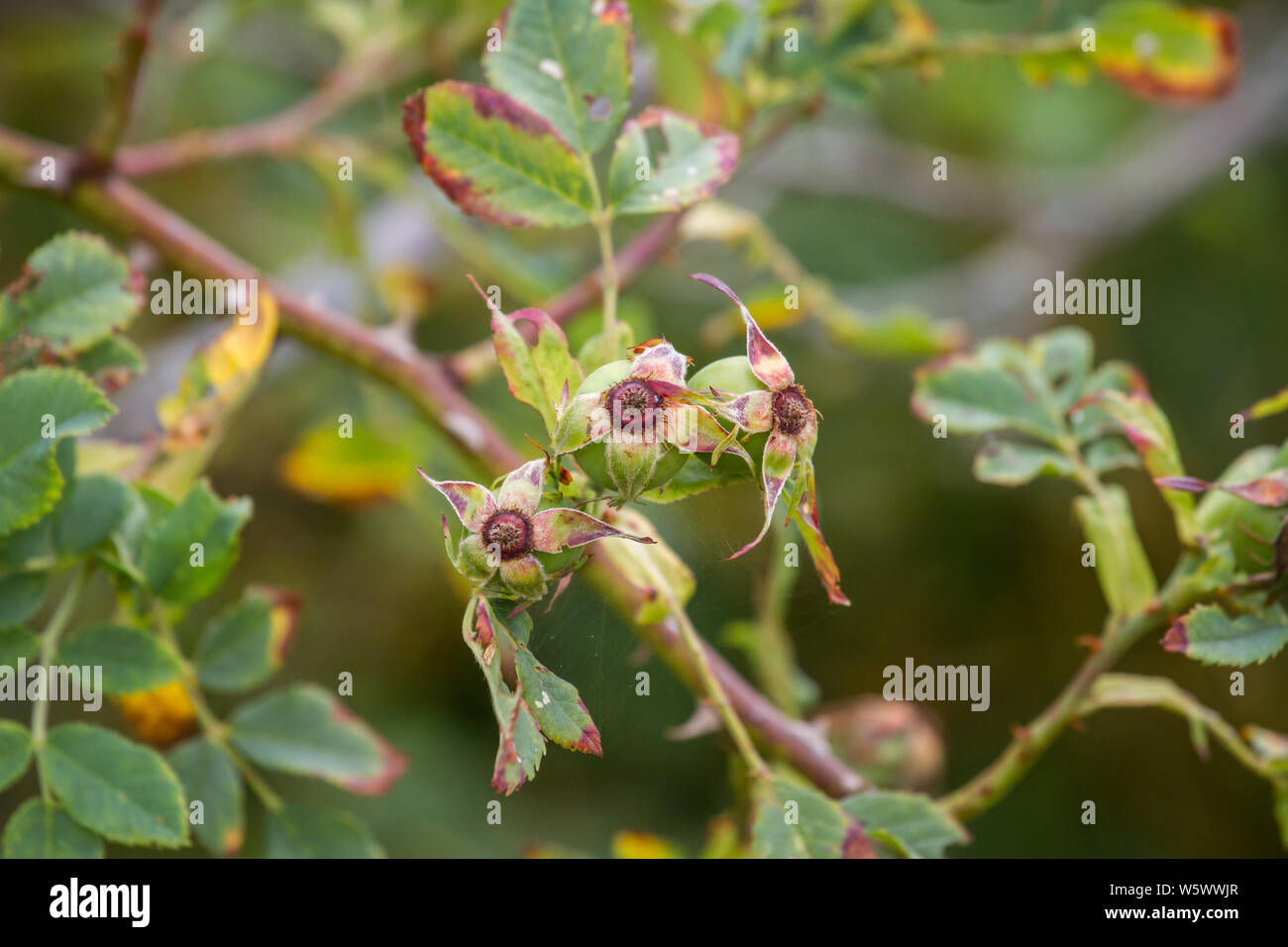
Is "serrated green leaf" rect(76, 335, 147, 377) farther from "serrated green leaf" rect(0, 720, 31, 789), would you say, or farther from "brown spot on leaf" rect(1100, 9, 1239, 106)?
"brown spot on leaf" rect(1100, 9, 1239, 106)

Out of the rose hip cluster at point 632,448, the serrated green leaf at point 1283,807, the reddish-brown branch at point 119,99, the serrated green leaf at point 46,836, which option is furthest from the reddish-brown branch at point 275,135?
the serrated green leaf at point 1283,807

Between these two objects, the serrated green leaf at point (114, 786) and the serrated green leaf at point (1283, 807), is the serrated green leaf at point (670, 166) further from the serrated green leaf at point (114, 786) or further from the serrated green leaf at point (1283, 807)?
the serrated green leaf at point (1283, 807)

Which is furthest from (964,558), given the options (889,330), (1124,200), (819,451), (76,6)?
(76,6)

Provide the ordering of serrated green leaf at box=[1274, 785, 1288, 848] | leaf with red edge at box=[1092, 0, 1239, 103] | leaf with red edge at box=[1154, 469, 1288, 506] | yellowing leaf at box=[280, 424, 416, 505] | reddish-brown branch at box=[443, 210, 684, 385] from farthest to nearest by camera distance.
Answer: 1. yellowing leaf at box=[280, 424, 416, 505]
2. leaf with red edge at box=[1092, 0, 1239, 103]
3. reddish-brown branch at box=[443, 210, 684, 385]
4. serrated green leaf at box=[1274, 785, 1288, 848]
5. leaf with red edge at box=[1154, 469, 1288, 506]

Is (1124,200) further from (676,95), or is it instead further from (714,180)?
(714,180)

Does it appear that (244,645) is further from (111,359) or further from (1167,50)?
(1167,50)

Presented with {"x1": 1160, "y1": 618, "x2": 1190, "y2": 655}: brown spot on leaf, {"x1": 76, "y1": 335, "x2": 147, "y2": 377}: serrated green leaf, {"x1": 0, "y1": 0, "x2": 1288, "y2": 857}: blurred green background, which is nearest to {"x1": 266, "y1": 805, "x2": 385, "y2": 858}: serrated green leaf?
{"x1": 76, "y1": 335, "x2": 147, "y2": 377}: serrated green leaf
